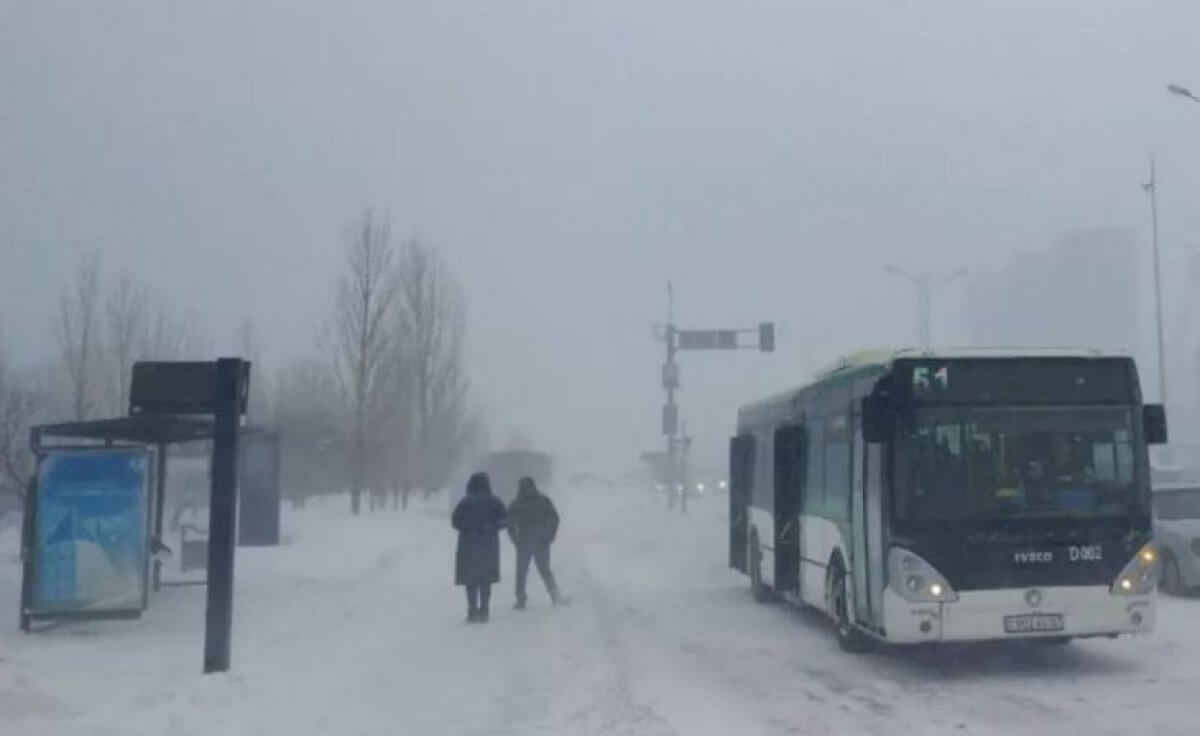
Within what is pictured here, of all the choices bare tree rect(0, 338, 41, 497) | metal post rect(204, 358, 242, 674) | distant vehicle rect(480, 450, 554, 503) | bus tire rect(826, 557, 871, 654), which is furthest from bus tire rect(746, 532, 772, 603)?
distant vehicle rect(480, 450, 554, 503)

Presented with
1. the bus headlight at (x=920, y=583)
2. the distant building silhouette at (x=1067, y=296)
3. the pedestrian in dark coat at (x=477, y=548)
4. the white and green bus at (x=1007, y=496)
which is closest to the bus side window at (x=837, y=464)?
the white and green bus at (x=1007, y=496)

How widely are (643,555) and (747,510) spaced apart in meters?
13.5

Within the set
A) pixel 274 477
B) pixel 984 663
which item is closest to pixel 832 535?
pixel 984 663

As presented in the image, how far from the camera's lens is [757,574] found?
76.7 feet

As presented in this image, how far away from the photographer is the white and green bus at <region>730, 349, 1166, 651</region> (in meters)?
14.3

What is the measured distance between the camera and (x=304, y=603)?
21188 millimetres

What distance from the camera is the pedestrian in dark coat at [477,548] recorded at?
785 inches

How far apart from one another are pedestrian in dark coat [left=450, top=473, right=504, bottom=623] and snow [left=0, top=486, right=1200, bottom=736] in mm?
496

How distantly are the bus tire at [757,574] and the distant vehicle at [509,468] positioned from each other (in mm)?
33233

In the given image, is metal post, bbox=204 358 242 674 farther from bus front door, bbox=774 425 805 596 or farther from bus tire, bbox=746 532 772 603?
bus tire, bbox=746 532 772 603

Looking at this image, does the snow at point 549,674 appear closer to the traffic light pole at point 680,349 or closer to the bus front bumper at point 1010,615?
the bus front bumper at point 1010,615

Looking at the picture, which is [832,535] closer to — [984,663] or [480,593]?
[984,663]

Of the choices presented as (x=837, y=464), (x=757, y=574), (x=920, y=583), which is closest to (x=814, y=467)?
(x=837, y=464)

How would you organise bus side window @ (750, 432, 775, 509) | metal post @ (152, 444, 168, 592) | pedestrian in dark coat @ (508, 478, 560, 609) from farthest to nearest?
pedestrian in dark coat @ (508, 478, 560, 609), bus side window @ (750, 432, 775, 509), metal post @ (152, 444, 168, 592)
